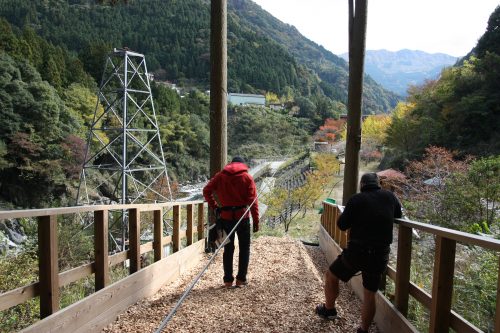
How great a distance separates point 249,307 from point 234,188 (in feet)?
4.74

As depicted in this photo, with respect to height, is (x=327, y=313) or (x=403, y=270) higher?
(x=403, y=270)

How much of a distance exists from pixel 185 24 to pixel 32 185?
8757cm

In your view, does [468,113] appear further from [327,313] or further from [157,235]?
[157,235]

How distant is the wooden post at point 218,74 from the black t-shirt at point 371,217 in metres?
3.93

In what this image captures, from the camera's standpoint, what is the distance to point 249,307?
162 inches

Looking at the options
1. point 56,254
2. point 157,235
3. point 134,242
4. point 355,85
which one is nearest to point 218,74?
point 355,85

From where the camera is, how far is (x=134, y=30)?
95.5 meters

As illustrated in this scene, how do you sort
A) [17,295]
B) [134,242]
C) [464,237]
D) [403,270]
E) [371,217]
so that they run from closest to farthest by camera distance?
1. [464,237]
2. [17,295]
3. [371,217]
4. [403,270]
5. [134,242]

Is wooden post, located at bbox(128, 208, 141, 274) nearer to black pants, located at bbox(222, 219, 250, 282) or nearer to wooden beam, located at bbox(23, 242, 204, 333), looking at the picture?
wooden beam, located at bbox(23, 242, 204, 333)

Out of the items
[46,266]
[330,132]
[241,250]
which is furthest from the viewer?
[330,132]

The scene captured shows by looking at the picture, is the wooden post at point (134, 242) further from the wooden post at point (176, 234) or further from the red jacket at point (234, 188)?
the wooden post at point (176, 234)

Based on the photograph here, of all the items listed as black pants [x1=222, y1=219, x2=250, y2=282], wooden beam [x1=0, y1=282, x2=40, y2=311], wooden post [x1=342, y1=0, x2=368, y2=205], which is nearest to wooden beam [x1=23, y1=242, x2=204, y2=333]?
wooden beam [x1=0, y1=282, x2=40, y2=311]

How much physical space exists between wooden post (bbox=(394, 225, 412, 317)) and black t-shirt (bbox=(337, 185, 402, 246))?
14 cm

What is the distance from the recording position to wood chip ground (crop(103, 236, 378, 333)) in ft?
11.7
